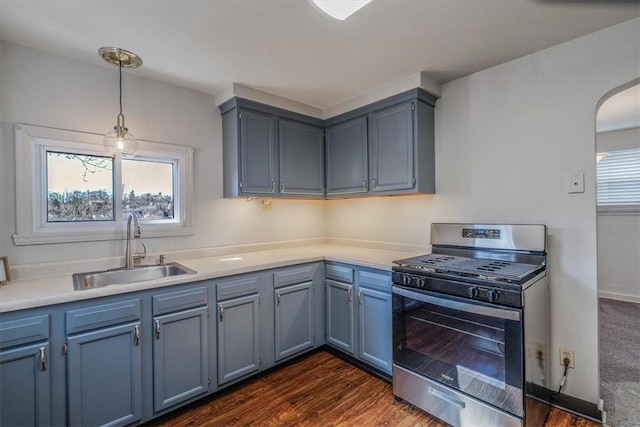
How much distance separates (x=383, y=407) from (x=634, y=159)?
4608 millimetres

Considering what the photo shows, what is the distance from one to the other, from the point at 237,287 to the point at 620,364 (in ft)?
9.99

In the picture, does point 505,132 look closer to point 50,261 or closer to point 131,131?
point 131,131

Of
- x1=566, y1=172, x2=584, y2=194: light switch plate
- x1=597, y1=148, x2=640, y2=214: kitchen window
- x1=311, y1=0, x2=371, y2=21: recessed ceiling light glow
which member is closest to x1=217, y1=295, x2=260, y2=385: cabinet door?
x1=311, y1=0, x2=371, y2=21: recessed ceiling light glow

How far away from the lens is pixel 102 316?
1.61 meters

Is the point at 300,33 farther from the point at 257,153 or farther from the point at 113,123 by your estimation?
the point at 113,123

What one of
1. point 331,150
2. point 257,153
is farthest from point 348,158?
point 257,153

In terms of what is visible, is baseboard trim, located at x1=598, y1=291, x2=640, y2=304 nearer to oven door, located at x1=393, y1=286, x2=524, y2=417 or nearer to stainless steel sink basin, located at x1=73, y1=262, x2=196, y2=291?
oven door, located at x1=393, y1=286, x2=524, y2=417

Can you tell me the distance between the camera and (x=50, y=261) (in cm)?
192

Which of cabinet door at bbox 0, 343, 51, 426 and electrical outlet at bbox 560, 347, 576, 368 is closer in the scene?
cabinet door at bbox 0, 343, 51, 426

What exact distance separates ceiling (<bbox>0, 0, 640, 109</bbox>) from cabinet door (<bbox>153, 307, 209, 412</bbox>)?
167cm

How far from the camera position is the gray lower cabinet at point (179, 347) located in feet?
5.90

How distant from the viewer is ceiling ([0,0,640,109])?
1527mm

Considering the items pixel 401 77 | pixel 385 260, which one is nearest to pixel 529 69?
pixel 401 77

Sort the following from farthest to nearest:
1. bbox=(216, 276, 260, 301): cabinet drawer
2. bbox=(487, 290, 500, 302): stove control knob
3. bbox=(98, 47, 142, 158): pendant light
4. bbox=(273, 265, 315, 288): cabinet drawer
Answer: bbox=(273, 265, 315, 288): cabinet drawer
bbox=(216, 276, 260, 301): cabinet drawer
bbox=(98, 47, 142, 158): pendant light
bbox=(487, 290, 500, 302): stove control knob
